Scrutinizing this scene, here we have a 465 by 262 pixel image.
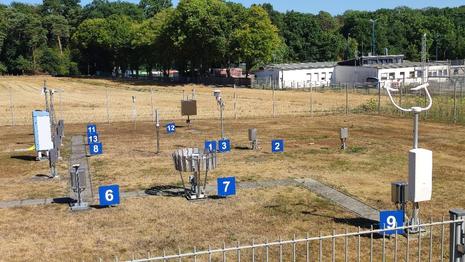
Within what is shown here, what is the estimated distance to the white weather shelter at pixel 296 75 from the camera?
70475 millimetres

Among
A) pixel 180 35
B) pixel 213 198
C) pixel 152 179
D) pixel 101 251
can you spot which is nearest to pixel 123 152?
pixel 152 179

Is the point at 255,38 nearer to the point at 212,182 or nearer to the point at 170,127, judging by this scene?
the point at 170,127

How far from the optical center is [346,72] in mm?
73375

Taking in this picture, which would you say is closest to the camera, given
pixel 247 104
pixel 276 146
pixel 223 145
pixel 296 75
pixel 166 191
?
pixel 166 191

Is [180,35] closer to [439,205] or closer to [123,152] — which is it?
[123,152]

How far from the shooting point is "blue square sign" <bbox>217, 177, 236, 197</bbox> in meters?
13.7

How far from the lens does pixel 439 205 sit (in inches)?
513

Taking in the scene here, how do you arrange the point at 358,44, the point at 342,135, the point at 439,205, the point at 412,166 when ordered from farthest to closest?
the point at 358,44 < the point at 342,135 < the point at 439,205 < the point at 412,166

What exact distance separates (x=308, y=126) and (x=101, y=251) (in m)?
20.9

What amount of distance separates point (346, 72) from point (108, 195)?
63723mm

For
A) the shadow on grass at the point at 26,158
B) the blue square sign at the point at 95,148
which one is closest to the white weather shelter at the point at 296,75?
the blue square sign at the point at 95,148

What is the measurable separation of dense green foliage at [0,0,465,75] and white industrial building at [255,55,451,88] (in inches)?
107

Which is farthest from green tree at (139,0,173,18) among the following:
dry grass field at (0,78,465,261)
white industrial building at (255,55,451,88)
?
dry grass field at (0,78,465,261)

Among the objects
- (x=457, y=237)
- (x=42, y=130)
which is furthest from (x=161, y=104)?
(x=457, y=237)
